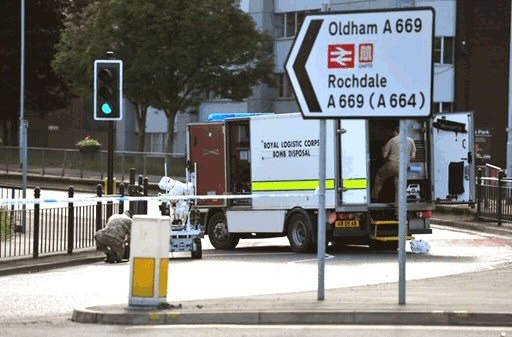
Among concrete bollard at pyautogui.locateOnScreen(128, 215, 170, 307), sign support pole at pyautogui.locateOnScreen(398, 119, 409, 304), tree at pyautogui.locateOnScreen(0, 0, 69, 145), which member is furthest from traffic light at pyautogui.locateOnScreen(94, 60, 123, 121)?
tree at pyautogui.locateOnScreen(0, 0, 69, 145)

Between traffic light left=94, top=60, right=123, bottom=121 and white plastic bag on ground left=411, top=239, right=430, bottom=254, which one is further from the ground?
traffic light left=94, top=60, right=123, bottom=121

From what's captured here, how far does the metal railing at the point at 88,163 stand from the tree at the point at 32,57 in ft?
34.1

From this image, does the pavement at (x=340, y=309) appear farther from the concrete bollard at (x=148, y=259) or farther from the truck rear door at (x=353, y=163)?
the truck rear door at (x=353, y=163)

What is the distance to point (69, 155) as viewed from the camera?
51094mm

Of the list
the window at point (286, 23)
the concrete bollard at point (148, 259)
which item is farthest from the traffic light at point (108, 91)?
the window at point (286, 23)

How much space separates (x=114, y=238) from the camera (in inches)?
868

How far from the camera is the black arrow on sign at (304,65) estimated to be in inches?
529

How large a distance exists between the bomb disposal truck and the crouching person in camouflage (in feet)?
9.00

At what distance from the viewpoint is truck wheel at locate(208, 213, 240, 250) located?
84.7 ft

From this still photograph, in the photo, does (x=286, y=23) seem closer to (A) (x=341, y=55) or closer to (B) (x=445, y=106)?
(B) (x=445, y=106)

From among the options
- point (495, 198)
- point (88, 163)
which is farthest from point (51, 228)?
point (88, 163)

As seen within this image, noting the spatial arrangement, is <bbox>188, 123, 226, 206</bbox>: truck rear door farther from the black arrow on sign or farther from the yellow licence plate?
the black arrow on sign

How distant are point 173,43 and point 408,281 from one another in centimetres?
3595

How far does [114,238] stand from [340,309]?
9.89 m
